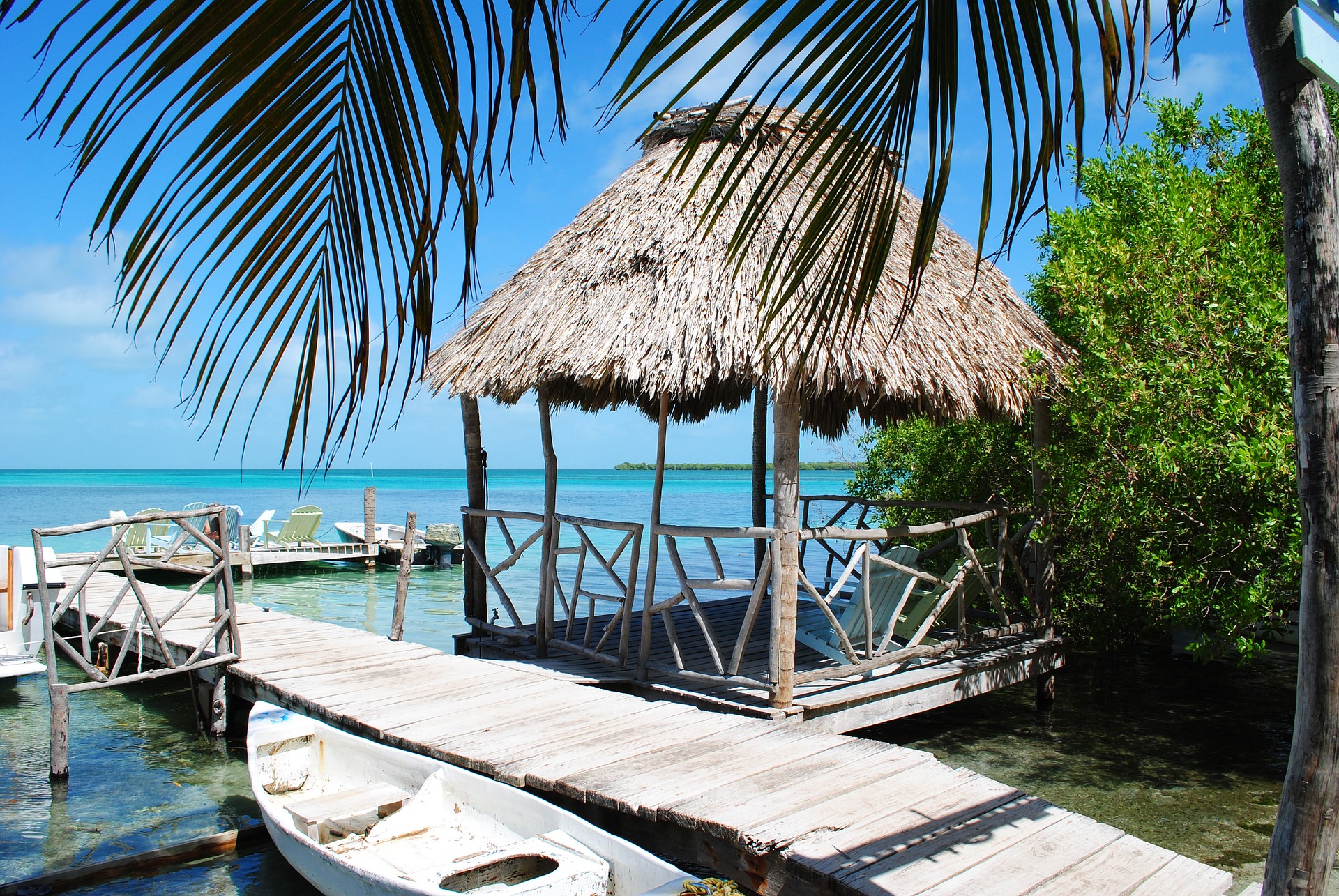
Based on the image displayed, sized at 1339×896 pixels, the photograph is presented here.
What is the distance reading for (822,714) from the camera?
17.6ft

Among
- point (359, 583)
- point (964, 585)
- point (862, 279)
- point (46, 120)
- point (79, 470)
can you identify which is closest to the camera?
point (46, 120)

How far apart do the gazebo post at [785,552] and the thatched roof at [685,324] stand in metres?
0.19

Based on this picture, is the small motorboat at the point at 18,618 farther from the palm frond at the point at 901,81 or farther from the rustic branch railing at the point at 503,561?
the palm frond at the point at 901,81

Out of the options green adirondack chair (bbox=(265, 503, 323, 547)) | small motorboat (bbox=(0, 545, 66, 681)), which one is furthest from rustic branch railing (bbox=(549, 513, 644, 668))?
green adirondack chair (bbox=(265, 503, 323, 547))

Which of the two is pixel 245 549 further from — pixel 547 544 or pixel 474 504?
Result: pixel 547 544

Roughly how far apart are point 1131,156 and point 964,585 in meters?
3.82

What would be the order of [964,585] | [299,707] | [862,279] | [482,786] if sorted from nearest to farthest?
[862,279]
[482,786]
[299,707]
[964,585]

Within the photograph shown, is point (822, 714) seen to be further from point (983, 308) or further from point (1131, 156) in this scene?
point (1131, 156)

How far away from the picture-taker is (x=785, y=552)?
5148 millimetres

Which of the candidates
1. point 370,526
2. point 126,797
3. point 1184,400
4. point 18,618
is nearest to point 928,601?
point 1184,400

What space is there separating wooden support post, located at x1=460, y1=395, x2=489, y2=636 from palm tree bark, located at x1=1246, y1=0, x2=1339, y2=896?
639cm

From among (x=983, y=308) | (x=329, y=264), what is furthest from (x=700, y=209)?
(x=329, y=264)

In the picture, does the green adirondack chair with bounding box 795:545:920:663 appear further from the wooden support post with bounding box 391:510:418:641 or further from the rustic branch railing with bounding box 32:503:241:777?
the rustic branch railing with bounding box 32:503:241:777

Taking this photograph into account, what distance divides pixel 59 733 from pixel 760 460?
21.1 feet
